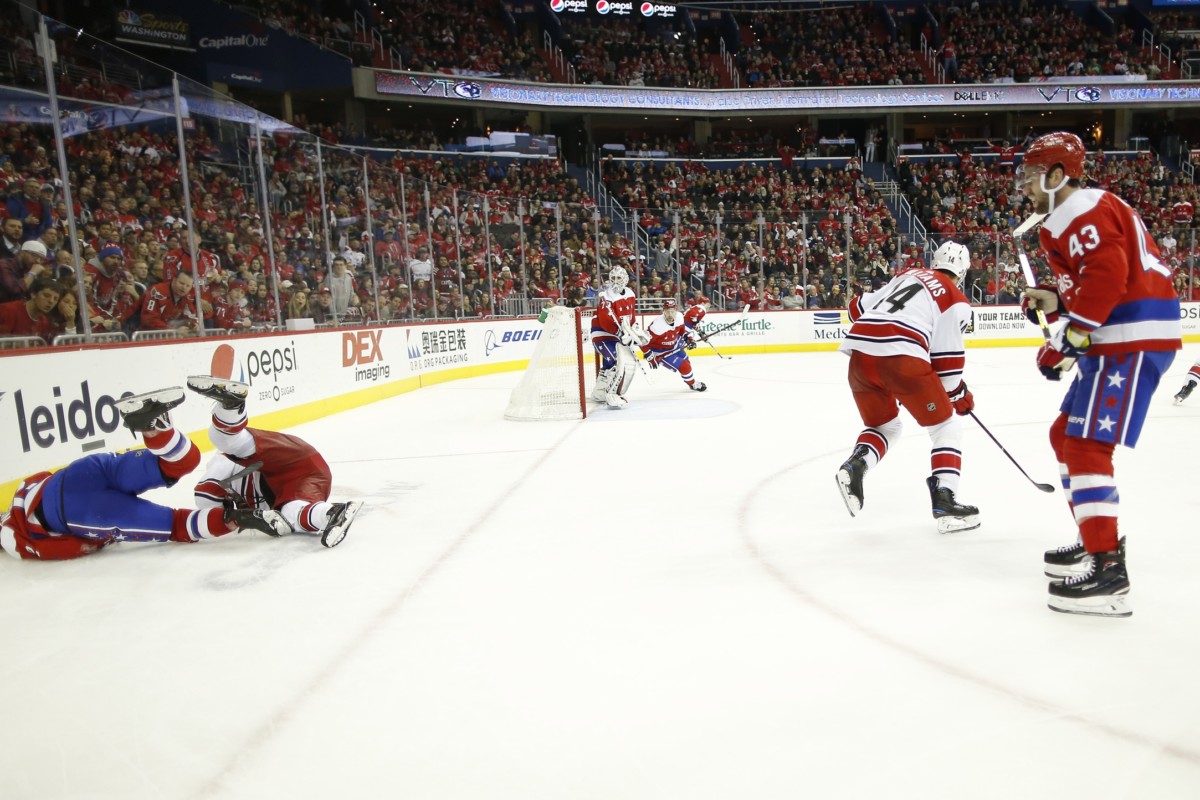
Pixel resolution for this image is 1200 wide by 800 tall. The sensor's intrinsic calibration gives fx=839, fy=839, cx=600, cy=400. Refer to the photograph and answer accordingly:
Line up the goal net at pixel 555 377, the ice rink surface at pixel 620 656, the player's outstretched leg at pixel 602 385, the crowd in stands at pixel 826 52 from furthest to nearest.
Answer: the crowd in stands at pixel 826 52 → the player's outstretched leg at pixel 602 385 → the goal net at pixel 555 377 → the ice rink surface at pixel 620 656

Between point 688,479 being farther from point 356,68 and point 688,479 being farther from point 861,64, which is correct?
point 861,64

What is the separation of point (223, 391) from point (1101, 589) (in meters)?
3.38

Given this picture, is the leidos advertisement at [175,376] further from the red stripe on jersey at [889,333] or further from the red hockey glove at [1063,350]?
the red hockey glove at [1063,350]

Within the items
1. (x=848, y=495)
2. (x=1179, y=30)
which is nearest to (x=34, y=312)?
(x=848, y=495)

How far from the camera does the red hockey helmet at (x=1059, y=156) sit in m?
2.75

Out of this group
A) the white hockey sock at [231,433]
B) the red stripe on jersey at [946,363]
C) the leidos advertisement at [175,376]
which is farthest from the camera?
the leidos advertisement at [175,376]

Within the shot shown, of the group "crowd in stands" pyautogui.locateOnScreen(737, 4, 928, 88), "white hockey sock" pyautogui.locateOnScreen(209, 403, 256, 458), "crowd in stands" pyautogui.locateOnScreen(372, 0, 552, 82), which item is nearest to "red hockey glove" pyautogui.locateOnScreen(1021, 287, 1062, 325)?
"white hockey sock" pyautogui.locateOnScreen(209, 403, 256, 458)

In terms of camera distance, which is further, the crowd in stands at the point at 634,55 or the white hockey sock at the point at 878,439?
the crowd in stands at the point at 634,55

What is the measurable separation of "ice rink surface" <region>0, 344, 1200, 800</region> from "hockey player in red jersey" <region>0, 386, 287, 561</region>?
0.35 feet

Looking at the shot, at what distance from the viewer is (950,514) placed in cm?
372

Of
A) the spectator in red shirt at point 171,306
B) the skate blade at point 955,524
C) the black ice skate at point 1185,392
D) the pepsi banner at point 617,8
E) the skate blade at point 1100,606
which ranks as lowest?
the black ice skate at point 1185,392

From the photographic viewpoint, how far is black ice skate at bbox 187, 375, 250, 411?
11.5ft

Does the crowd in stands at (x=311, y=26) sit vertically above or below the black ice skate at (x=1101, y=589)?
above

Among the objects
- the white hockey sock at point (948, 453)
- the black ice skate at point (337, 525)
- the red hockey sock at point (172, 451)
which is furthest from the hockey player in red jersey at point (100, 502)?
the white hockey sock at point (948, 453)
